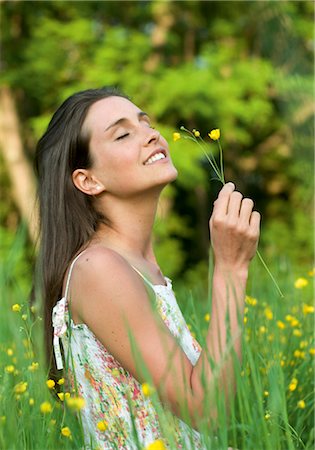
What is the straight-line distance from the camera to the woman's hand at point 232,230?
148 cm

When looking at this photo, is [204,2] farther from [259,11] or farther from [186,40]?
[259,11]

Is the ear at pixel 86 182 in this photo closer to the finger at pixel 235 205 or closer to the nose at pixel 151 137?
the nose at pixel 151 137

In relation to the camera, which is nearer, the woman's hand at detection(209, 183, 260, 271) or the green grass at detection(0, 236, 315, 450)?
the green grass at detection(0, 236, 315, 450)

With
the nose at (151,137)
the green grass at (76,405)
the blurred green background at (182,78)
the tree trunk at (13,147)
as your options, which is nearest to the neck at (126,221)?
the nose at (151,137)

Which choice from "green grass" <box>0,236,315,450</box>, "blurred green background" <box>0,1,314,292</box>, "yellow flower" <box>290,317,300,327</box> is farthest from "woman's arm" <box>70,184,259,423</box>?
"blurred green background" <box>0,1,314,292</box>

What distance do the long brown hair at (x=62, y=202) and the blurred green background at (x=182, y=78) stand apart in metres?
6.27

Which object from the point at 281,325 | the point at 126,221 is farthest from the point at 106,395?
the point at 281,325

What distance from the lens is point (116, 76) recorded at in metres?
8.83

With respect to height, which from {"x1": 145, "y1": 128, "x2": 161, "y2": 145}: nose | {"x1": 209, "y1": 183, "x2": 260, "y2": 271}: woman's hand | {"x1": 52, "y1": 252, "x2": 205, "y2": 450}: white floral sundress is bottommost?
{"x1": 52, "y1": 252, "x2": 205, "y2": 450}: white floral sundress

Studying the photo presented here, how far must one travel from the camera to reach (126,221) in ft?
5.79

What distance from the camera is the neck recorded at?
175cm

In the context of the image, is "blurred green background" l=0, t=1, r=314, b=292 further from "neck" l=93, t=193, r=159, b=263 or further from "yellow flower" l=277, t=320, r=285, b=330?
"neck" l=93, t=193, r=159, b=263

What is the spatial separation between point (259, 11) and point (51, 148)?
8068 millimetres

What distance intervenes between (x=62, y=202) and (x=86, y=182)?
0.23ft
